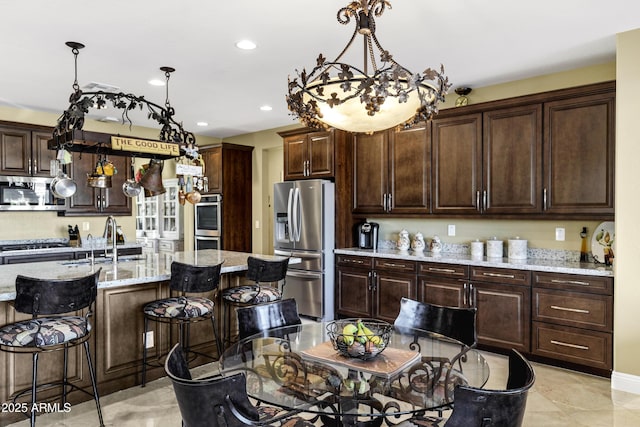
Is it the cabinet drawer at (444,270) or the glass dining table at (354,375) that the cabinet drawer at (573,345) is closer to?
the cabinet drawer at (444,270)

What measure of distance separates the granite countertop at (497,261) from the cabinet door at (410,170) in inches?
19.6

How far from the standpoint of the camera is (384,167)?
195 inches

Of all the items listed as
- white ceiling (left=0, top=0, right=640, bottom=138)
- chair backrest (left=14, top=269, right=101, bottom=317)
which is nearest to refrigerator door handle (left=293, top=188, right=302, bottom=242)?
white ceiling (left=0, top=0, right=640, bottom=138)

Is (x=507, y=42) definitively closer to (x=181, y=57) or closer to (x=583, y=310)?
(x=583, y=310)

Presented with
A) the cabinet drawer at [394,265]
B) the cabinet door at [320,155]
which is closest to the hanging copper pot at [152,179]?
the cabinet door at [320,155]

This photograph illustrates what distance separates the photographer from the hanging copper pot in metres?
3.58

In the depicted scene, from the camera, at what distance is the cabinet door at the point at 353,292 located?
484 cm

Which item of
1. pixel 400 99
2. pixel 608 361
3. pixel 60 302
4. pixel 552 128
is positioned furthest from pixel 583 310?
pixel 60 302

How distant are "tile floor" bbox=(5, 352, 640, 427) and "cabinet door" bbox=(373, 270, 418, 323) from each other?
Answer: 125 centimetres

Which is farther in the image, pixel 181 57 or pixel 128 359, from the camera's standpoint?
pixel 181 57

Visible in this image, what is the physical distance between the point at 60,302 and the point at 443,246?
370 centimetres

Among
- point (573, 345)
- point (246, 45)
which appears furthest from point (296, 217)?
point (573, 345)

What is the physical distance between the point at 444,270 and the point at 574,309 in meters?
1.12

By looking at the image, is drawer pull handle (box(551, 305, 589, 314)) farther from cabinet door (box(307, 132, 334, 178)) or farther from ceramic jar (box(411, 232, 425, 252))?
cabinet door (box(307, 132, 334, 178))
